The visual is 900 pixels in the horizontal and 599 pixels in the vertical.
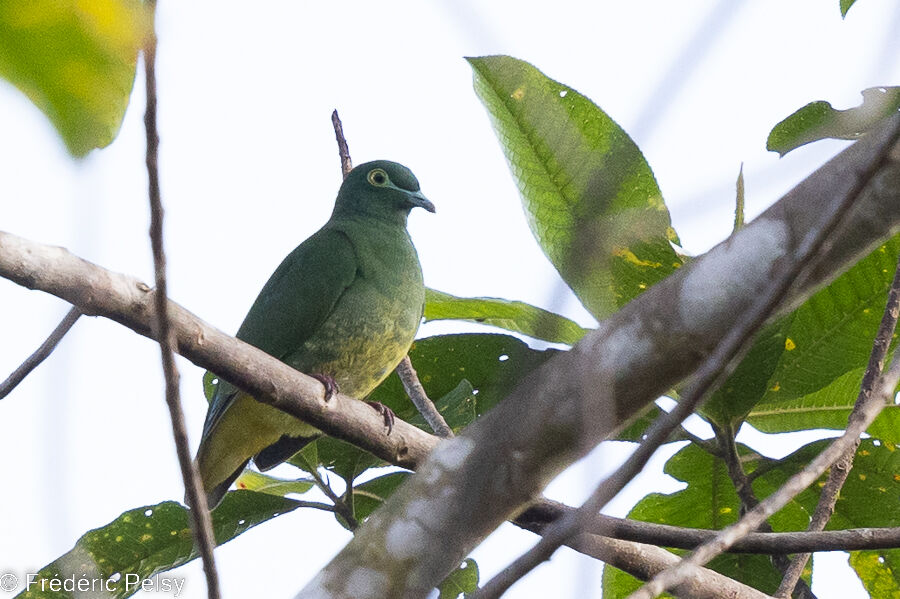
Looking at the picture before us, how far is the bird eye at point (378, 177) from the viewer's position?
16.0 ft

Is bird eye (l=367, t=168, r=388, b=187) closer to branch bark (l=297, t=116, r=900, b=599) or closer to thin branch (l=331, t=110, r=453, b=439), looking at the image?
thin branch (l=331, t=110, r=453, b=439)

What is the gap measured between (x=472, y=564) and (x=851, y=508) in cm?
117

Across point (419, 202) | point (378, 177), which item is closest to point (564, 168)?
point (419, 202)

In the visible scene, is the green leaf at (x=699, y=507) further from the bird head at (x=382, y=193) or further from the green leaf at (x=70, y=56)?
the green leaf at (x=70, y=56)

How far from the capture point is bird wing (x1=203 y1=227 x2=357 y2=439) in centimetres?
405

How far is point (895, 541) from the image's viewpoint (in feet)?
6.86

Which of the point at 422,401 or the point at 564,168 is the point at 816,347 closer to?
the point at 422,401

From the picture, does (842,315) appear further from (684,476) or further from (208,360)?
(208,360)

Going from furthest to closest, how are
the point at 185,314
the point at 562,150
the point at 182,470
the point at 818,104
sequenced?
the point at 818,104, the point at 185,314, the point at 562,150, the point at 182,470

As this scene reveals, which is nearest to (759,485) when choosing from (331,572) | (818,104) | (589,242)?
(818,104)

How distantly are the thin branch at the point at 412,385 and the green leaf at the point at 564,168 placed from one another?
21.2 inches

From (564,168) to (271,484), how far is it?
2.15 metres

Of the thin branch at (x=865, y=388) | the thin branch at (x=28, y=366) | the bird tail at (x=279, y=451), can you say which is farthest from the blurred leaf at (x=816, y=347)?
the thin branch at (x=28, y=366)

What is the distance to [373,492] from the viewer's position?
3.25 metres
